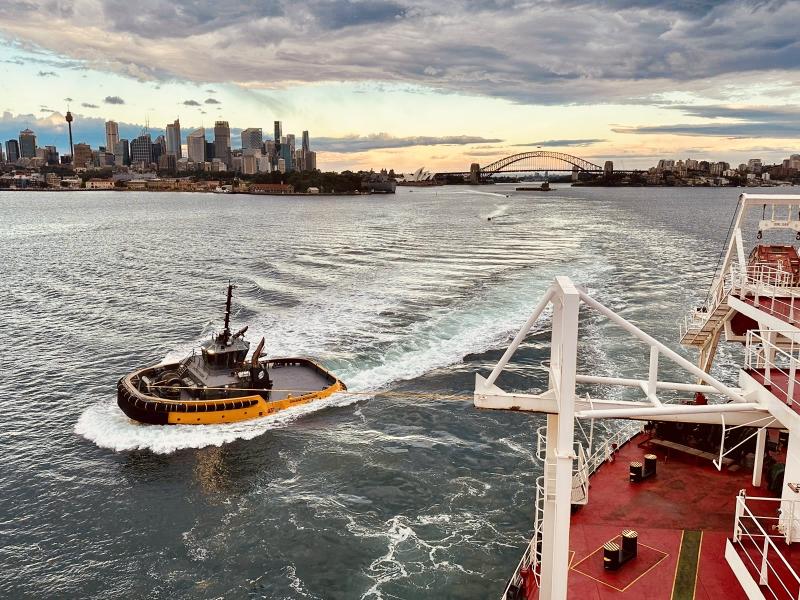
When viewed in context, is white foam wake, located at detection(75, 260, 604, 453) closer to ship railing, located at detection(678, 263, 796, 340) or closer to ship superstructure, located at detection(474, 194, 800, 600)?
ship superstructure, located at detection(474, 194, 800, 600)

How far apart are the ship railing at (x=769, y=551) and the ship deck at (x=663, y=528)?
19.7 inches

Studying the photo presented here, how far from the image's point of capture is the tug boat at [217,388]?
3447 cm

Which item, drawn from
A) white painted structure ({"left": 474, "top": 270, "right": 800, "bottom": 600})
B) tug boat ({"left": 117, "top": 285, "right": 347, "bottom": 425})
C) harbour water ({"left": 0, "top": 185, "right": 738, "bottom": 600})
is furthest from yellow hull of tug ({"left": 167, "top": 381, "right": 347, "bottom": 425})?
white painted structure ({"left": 474, "top": 270, "right": 800, "bottom": 600})

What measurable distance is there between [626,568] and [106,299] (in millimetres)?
62333

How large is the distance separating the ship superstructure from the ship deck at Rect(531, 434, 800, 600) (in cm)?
4

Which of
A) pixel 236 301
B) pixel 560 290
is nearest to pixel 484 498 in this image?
pixel 560 290

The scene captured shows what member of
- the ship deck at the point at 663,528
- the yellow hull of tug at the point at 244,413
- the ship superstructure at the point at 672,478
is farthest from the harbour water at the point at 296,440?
the ship superstructure at the point at 672,478

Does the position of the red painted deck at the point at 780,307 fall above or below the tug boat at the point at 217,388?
above

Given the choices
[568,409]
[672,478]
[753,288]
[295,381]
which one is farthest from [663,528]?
[295,381]

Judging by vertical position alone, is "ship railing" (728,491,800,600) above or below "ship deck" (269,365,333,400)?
above

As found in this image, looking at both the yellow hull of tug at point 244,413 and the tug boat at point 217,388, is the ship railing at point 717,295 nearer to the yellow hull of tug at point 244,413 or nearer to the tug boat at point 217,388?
the tug boat at point 217,388

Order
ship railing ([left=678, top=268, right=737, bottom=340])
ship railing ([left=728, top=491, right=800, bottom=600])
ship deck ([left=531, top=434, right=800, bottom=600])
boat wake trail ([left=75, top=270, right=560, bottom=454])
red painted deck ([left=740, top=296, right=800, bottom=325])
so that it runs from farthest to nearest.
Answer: boat wake trail ([left=75, top=270, right=560, bottom=454]) → ship railing ([left=678, top=268, right=737, bottom=340]) → red painted deck ([left=740, top=296, right=800, bottom=325]) → ship deck ([left=531, top=434, right=800, bottom=600]) → ship railing ([left=728, top=491, right=800, bottom=600])

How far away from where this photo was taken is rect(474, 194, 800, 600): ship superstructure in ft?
44.9

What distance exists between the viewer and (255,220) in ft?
564
